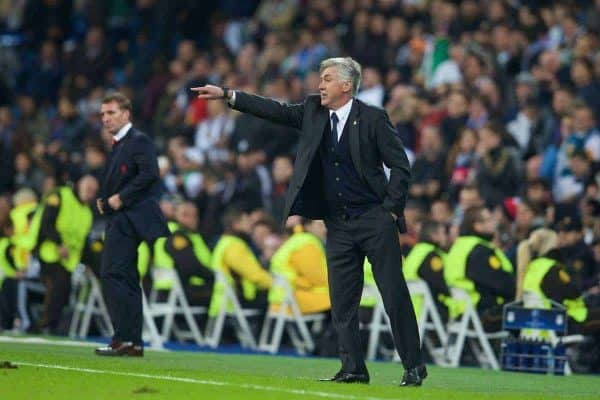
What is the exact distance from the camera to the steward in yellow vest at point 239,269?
19.3 m

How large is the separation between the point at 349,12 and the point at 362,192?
45.6ft

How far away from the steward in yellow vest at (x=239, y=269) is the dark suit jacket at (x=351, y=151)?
7.62 meters

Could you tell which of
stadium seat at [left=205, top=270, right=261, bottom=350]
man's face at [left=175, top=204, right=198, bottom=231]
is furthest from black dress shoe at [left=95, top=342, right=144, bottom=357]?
man's face at [left=175, top=204, right=198, bottom=231]

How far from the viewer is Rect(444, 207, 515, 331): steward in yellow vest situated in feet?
54.5

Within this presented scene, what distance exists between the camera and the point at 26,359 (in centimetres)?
1320

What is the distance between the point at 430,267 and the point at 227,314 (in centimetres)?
354

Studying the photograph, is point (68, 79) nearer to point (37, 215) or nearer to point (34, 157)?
point (34, 157)

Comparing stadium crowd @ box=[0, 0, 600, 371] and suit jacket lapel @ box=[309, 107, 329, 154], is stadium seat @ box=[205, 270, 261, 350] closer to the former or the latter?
stadium crowd @ box=[0, 0, 600, 371]

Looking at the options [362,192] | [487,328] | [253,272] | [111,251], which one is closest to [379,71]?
[253,272]

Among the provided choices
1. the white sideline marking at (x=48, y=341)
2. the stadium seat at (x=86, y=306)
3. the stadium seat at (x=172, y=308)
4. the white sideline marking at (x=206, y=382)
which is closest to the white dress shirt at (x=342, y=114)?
the white sideline marking at (x=206, y=382)

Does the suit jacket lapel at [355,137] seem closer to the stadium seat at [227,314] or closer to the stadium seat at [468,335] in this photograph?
the stadium seat at [468,335]

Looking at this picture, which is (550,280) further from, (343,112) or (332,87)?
(332,87)

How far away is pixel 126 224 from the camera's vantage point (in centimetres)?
1414

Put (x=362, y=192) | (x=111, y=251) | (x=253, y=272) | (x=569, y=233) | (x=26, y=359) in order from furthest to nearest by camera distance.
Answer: (x=253, y=272) → (x=569, y=233) → (x=111, y=251) → (x=26, y=359) → (x=362, y=192)
